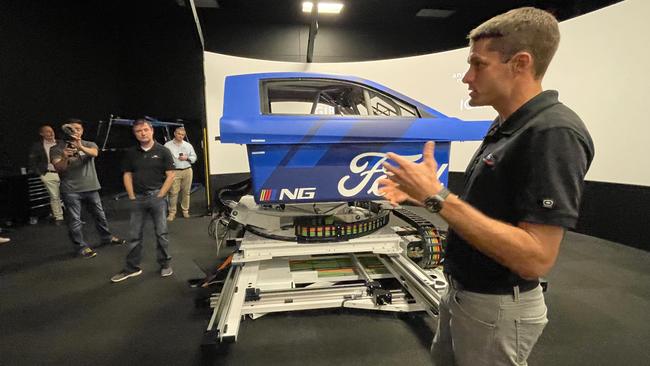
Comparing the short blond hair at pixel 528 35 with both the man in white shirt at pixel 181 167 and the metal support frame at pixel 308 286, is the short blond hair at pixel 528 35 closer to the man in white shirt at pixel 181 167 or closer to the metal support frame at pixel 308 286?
the metal support frame at pixel 308 286

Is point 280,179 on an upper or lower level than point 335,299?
upper

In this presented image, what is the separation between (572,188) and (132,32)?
26.5 ft

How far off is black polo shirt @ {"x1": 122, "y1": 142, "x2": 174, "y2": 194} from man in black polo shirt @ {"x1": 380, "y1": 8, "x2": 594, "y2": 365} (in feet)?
8.87

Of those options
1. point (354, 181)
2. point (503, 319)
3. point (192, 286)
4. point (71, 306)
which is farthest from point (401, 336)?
point (71, 306)

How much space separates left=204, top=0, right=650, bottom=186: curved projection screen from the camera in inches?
138

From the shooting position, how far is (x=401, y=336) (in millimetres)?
1987

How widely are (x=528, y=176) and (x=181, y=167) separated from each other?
509 centimetres

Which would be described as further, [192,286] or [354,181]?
[192,286]

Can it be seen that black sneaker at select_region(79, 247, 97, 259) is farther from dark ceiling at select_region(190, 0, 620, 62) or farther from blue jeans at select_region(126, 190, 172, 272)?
dark ceiling at select_region(190, 0, 620, 62)

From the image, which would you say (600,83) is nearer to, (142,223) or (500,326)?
(500,326)

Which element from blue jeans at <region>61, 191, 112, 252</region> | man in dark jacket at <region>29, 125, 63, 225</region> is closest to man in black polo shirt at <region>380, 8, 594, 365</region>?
blue jeans at <region>61, 191, 112, 252</region>

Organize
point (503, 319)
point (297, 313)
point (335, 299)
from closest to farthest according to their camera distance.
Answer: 1. point (503, 319)
2. point (335, 299)
3. point (297, 313)

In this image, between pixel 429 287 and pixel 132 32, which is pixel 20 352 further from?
pixel 132 32

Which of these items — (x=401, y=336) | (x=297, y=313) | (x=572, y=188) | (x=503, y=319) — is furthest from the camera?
(x=297, y=313)
